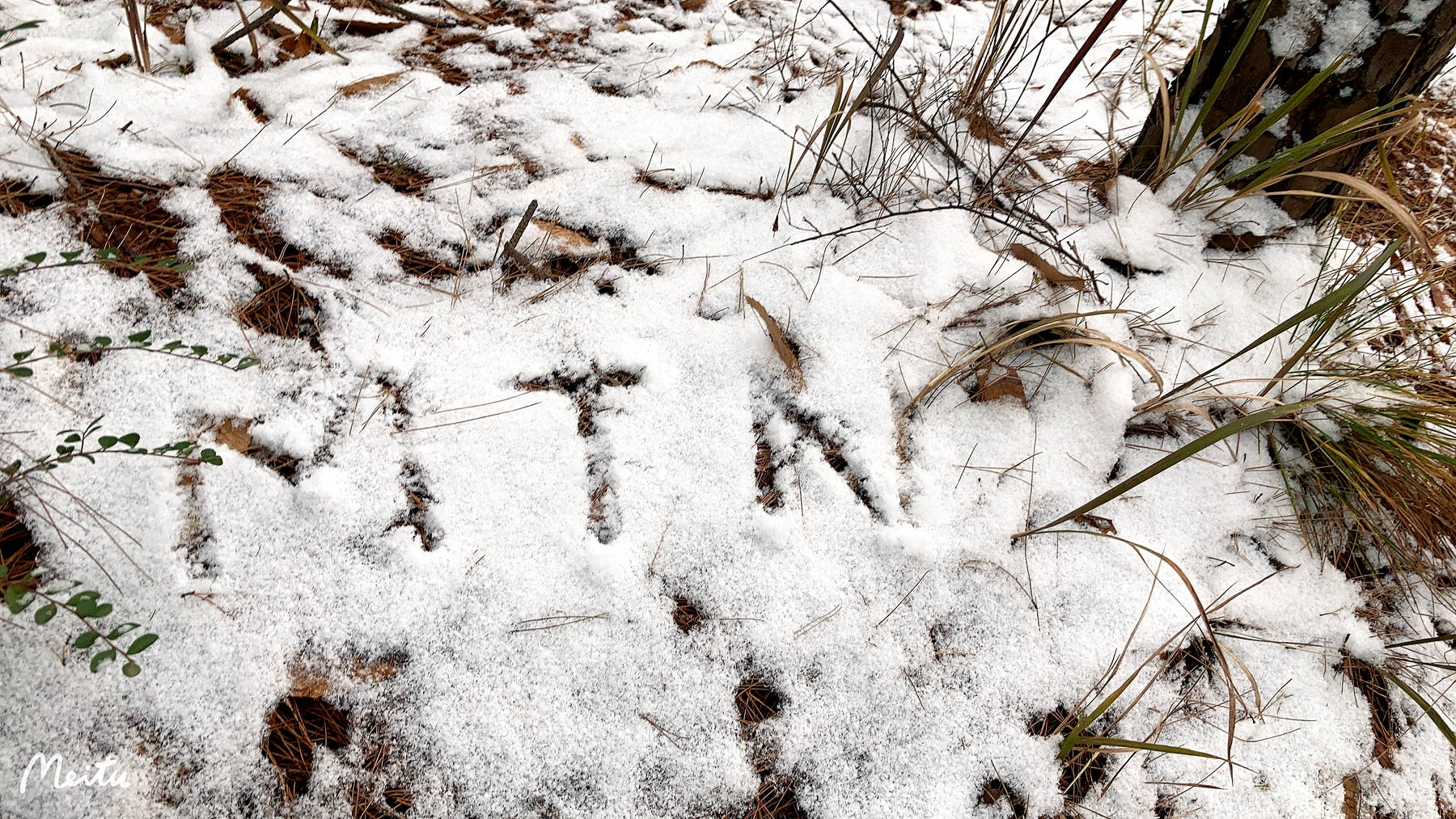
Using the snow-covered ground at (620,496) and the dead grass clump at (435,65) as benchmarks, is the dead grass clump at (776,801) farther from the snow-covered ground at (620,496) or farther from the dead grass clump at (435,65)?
the dead grass clump at (435,65)

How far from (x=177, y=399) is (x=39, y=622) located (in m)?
0.46

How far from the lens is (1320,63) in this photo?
139 centimetres

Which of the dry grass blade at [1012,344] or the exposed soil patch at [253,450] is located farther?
the dry grass blade at [1012,344]

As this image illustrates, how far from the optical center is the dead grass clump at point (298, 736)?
1023 mm

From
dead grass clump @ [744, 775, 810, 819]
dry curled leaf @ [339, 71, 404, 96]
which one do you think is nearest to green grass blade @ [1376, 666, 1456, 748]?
dead grass clump @ [744, 775, 810, 819]

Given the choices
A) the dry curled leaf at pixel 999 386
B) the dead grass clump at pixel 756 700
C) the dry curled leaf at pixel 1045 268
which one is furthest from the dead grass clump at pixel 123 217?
the dry curled leaf at pixel 1045 268

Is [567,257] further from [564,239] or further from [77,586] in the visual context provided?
[77,586]

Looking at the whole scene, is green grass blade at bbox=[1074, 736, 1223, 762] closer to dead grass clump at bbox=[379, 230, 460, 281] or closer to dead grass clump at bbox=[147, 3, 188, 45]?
dead grass clump at bbox=[379, 230, 460, 281]

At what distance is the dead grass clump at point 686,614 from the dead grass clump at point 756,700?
12 cm

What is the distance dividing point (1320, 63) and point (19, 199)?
2.55 m

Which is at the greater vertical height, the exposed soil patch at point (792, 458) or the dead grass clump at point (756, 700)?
the exposed soil patch at point (792, 458)

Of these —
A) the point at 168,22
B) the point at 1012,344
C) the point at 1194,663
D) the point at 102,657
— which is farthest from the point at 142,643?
the point at 168,22

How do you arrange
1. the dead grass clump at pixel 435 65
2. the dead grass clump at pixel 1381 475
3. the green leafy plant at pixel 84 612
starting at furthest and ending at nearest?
the dead grass clump at pixel 435 65 < the dead grass clump at pixel 1381 475 < the green leafy plant at pixel 84 612

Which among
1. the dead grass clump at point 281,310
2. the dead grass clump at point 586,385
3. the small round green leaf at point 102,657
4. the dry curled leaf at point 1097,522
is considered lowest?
the small round green leaf at point 102,657
